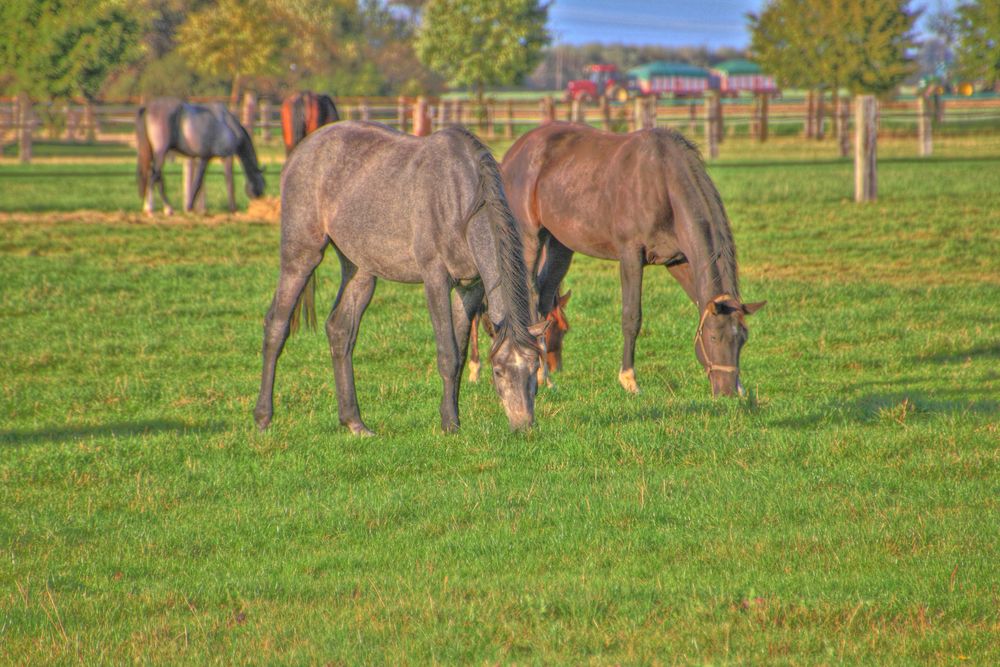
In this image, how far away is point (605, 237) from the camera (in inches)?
413

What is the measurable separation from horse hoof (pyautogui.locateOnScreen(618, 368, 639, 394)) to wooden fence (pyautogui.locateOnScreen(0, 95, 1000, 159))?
1660 centimetres

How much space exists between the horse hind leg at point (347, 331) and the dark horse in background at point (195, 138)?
15.8 metres

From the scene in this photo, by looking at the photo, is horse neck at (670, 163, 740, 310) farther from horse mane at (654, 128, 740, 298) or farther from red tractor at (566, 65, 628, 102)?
red tractor at (566, 65, 628, 102)

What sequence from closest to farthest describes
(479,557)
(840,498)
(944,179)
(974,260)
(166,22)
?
(479,557), (840,498), (974,260), (944,179), (166,22)

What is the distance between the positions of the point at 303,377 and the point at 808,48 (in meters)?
46.2

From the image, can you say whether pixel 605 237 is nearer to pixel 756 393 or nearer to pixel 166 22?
pixel 756 393

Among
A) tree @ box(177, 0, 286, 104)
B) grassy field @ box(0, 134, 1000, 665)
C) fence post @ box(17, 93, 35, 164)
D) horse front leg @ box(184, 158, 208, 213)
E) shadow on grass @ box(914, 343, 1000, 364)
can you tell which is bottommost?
grassy field @ box(0, 134, 1000, 665)

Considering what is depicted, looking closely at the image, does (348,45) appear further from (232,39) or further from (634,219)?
(634,219)

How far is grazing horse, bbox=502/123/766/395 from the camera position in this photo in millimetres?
9102

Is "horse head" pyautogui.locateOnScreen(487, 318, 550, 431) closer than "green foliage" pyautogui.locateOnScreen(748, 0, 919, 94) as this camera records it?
Yes

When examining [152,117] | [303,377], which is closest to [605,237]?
[303,377]

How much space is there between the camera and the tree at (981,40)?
33125mm

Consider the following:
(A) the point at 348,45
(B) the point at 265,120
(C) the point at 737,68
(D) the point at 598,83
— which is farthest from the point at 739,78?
(B) the point at 265,120

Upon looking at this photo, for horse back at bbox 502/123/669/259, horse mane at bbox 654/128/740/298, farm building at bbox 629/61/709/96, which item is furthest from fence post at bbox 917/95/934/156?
farm building at bbox 629/61/709/96
